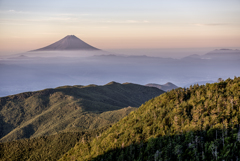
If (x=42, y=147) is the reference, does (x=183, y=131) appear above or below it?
above

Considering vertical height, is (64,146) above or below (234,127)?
below

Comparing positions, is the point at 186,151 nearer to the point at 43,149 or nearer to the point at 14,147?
the point at 43,149

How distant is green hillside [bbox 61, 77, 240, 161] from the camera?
69250 mm

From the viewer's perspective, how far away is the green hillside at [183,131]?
69250 millimetres

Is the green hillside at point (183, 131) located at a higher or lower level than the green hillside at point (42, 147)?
higher

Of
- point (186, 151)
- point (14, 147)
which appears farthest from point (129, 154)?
point (14, 147)

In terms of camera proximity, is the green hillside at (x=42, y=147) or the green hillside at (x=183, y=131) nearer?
the green hillside at (x=183, y=131)

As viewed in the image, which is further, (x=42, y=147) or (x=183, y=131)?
(x=42, y=147)

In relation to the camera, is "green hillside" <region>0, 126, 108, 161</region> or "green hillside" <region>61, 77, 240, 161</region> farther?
"green hillside" <region>0, 126, 108, 161</region>

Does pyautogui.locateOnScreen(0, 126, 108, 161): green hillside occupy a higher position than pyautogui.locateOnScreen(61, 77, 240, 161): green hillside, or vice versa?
pyautogui.locateOnScreen(61, 77, 240, 161): green hillside

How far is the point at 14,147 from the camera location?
454 feet

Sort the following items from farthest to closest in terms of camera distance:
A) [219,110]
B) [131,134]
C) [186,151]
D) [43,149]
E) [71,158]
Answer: [43,149], [71,158], [131,134], [219,110], [186,151]

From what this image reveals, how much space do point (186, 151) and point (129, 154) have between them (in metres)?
21.5

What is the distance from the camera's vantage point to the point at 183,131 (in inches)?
3223
